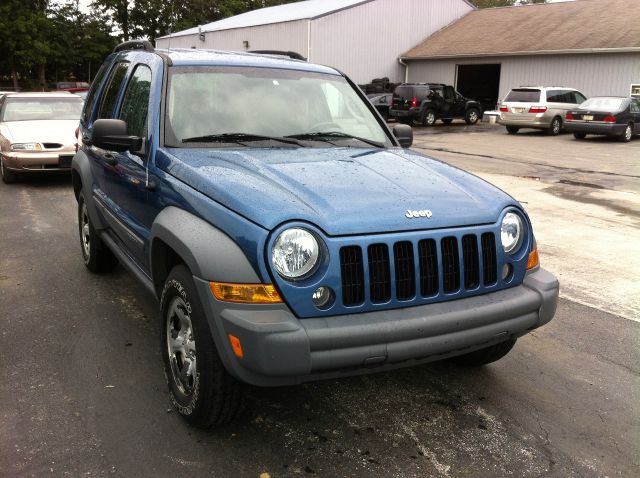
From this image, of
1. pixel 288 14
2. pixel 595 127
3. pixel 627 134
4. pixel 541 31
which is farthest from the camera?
pixel 288 14

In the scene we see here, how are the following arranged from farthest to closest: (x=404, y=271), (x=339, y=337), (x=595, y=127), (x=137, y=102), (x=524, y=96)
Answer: (x=524, y=96), (x=595, y=127), (x=137, y=102), (x=404, y=271), (x=339, y=337)

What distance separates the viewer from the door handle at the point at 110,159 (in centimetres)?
433

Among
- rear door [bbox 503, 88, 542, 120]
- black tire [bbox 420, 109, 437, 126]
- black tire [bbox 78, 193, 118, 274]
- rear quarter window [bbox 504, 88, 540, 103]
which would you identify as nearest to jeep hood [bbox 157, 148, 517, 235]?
black tire [bbox 78, 193, 118, 274]

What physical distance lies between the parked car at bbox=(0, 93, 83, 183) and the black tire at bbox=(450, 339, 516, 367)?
877cm

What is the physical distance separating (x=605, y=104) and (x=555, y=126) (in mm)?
2674

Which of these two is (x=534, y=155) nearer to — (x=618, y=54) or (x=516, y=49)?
(x=618, y=54)

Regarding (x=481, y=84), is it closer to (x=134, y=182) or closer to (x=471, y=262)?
(x=134, y=182)

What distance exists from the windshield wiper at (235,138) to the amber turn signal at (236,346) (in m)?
1.53

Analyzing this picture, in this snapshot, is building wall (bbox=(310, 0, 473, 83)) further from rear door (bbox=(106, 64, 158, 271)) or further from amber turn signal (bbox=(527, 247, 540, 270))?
amber turn signal (bbox=(527, 247, 540, 270))

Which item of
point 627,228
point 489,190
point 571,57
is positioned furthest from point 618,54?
point 489,190

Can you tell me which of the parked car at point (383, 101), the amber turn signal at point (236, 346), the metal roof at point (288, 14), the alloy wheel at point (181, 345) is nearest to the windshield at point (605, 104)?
the parked car at point (383, 101)

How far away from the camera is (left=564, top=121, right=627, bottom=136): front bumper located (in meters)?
20.3

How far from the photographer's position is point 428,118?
2697 centimetres

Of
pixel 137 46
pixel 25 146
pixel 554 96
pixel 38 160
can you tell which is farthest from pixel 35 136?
pixel 554 96
